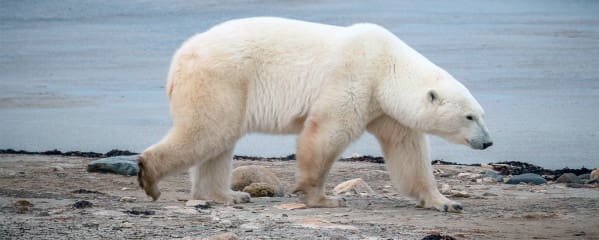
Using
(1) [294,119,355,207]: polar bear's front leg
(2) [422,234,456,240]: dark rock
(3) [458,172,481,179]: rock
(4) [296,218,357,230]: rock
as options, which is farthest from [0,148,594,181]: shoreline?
(2) [422,234,456,240]: dark rock

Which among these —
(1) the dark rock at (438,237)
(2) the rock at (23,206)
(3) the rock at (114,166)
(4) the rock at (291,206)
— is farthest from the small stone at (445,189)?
(2) the rock at (23,206)

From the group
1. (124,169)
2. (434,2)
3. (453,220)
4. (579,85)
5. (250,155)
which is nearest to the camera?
(453,220)

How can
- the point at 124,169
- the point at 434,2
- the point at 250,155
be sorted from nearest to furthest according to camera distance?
the point at 124,169 → the point at 250,155 → the point at 434,2

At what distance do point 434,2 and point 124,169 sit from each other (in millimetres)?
13952

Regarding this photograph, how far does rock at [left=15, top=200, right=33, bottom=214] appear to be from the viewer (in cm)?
609

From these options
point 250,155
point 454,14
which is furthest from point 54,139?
point 454,14

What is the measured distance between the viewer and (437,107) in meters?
6.89

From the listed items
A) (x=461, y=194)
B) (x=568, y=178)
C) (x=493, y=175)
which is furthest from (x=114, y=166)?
(x=568, y=178)

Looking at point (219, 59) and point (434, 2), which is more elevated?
point (434, 2)

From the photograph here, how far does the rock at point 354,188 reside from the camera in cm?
780

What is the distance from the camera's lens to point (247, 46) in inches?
271

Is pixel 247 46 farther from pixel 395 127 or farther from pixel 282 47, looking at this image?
pixel 395 127

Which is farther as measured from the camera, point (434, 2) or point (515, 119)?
point (434, 2)

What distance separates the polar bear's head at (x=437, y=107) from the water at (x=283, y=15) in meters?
2.52
